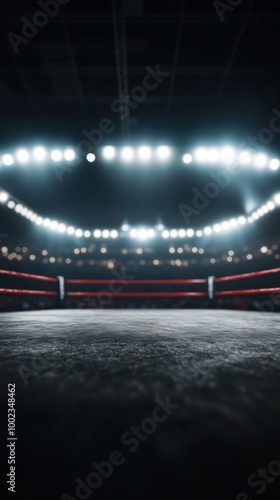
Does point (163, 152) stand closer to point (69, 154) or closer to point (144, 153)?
point (144, 153)

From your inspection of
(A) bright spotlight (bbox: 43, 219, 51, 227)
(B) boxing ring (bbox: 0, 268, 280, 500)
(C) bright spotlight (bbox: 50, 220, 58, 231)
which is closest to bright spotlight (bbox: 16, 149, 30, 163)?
(B) boxing ring (bbox: 0, 268, 280, 500)

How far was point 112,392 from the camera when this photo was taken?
64cm

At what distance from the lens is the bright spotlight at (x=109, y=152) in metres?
6.57

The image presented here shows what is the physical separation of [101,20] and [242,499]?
6335mm

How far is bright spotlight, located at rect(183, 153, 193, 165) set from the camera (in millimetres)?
6648

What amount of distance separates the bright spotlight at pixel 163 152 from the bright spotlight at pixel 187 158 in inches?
16.8

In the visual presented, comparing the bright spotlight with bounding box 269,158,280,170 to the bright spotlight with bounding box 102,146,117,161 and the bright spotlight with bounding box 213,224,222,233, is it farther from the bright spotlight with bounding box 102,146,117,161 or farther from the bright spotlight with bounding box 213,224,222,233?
the bright spotlight with bounding box 213,224,222,233

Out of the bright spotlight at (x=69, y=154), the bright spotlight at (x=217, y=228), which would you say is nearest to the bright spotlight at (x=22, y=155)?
the bright spotlight at (x=69, y=154)

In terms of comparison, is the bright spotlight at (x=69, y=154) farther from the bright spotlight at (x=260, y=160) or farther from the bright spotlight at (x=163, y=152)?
the bright spotlight at (x=260, y=160)

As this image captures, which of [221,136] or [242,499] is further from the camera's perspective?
[221,136]

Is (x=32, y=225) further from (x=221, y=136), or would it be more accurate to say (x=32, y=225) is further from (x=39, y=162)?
(x=221, y=136)

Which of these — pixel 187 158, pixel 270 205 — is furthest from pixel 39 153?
Answer: pixel 270 205

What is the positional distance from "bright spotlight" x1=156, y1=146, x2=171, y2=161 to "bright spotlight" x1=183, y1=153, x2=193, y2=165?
0.43 m

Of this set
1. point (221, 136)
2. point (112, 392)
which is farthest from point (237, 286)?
point (112, 392)
